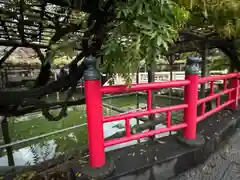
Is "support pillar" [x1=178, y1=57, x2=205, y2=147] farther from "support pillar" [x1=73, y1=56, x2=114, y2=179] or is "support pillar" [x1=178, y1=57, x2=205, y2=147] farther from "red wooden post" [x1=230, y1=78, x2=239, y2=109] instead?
"red wooden post" [x1=230, y1=78, x2=239, y2=109]

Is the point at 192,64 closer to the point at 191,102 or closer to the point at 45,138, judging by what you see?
the point at 191,102

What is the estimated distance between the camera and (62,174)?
1.57m

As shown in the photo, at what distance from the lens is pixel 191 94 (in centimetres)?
167

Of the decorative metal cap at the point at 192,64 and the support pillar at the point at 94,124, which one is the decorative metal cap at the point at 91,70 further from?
the decorative metal cap at the point at 192,64

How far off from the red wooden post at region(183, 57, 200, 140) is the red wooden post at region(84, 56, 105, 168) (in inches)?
38.0

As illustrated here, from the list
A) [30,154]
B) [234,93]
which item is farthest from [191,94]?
[30,154]

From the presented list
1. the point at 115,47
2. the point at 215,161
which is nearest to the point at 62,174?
the point at 115,47

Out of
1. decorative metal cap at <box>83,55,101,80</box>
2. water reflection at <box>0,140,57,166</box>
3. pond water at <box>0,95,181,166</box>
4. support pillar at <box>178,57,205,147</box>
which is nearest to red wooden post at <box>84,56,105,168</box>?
decorative metal cap at <box>83,55,101,80</box>

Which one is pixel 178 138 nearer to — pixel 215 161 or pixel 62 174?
pixel 215 161

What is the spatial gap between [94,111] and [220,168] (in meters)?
1.45

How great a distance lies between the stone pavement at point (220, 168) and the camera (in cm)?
155

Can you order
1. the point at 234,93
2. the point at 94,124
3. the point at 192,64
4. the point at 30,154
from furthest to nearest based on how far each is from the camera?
the point at 30,154 < the point at 234,93 < the point at 192,64 < the point at 94,124

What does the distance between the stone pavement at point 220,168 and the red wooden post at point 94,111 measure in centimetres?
81

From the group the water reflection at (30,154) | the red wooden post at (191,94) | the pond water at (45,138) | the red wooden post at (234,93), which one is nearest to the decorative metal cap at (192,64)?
the red wooden post at (191,94)
